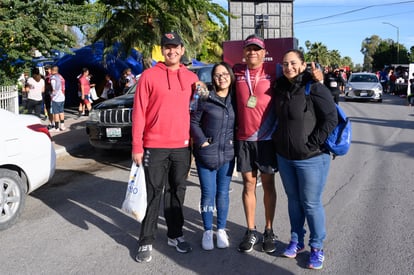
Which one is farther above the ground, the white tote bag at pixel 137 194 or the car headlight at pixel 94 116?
the car headlight at pixel 94 116

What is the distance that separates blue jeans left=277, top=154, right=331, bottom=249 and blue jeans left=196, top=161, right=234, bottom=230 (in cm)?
52

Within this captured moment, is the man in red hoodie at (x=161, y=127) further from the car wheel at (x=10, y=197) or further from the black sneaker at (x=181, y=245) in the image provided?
the car wheel at (x=10, y=197)

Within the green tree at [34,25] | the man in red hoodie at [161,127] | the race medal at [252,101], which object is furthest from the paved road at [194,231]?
the green tree at [34,25]

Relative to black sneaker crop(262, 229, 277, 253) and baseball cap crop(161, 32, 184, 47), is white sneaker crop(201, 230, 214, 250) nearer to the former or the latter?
black sneaker crop(262, 229, 277, 253)

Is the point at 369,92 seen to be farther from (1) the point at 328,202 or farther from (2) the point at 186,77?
(2) the point at 186,77

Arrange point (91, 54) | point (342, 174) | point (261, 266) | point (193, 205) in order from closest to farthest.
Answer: point (261, 266) < point (193, 205) < point (342, 174) < point (91, 54)

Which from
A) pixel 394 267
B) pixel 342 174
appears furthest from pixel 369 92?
pixel 394 267

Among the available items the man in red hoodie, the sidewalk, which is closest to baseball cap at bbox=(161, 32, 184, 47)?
the man in red hoodie

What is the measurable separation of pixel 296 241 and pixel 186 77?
69.7 inches

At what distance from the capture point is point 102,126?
25.7ft

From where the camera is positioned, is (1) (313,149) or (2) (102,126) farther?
(2) (102,126)

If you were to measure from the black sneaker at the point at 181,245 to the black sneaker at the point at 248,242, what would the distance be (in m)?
0.48

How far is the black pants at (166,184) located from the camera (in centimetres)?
→ 369

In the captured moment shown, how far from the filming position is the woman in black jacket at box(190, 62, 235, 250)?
371cm
